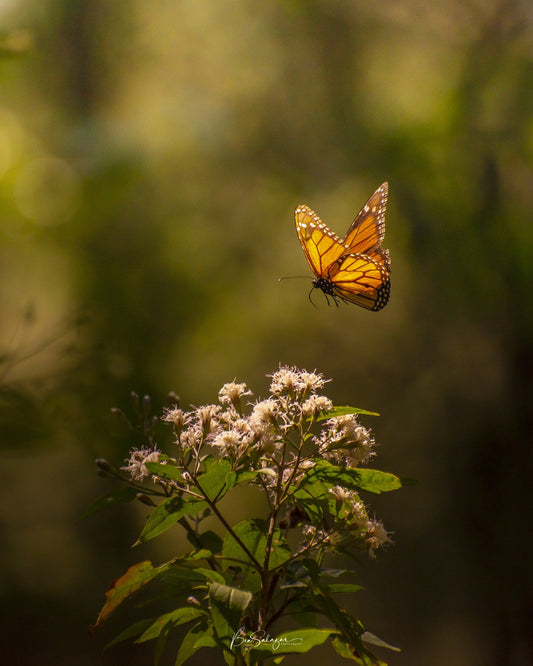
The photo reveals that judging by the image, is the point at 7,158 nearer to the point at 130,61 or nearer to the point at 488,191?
the point at 130,61

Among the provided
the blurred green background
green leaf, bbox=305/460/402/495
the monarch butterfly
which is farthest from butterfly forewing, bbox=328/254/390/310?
green leaf, bbox=305/460/402/495

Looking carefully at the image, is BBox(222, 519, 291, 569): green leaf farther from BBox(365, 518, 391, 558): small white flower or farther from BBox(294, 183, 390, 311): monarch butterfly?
BBox(294, 183, 390, 311): monarch butterfly

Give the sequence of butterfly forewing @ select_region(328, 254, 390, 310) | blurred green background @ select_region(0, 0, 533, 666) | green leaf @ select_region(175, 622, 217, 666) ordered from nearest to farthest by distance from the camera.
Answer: green leaf @ select_region(175, 622, 217, 666)
butterfly forewing @ select_region(328, 254, 390, 310)
blurred green background @ select_region(0, 0, 533, 666)

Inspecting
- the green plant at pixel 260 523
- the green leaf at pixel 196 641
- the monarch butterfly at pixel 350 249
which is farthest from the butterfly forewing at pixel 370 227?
the green leaf at pixel 196 641

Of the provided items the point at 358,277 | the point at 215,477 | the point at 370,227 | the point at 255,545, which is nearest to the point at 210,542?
the point at 255,545

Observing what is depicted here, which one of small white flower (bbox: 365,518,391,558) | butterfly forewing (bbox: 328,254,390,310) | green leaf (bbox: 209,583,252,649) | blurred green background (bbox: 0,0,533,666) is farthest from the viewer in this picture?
blurred green background (bbox: 0,0,533,666)

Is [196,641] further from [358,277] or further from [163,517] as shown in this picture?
[358,277]
